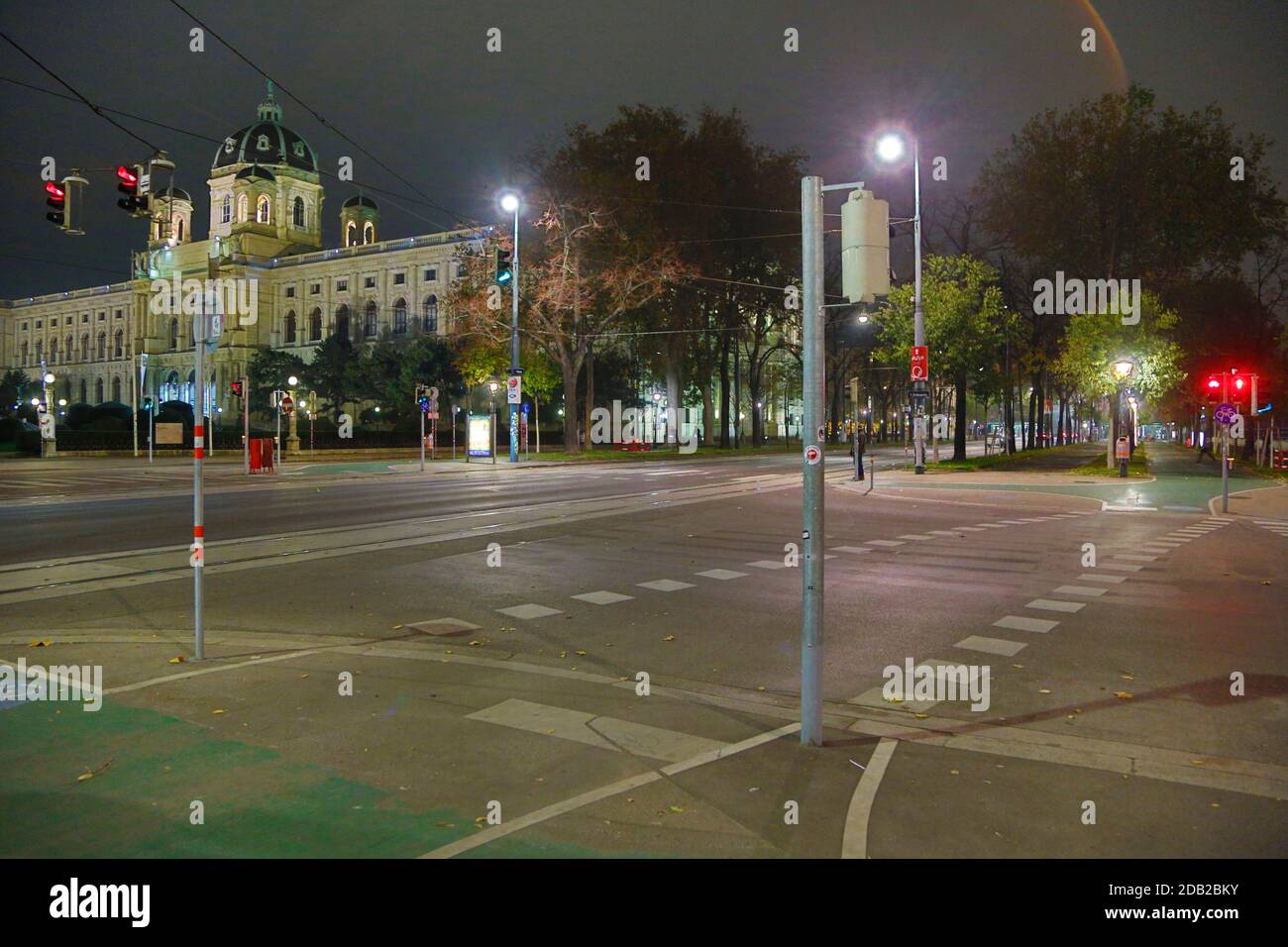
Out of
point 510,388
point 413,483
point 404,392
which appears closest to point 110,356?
point 404,392

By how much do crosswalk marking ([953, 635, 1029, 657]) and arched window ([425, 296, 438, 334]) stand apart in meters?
95.4

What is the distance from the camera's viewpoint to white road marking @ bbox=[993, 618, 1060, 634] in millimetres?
8797

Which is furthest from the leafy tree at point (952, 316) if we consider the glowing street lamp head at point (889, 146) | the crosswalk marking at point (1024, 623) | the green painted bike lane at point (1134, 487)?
the crosswalk marking at point (1024, 623)

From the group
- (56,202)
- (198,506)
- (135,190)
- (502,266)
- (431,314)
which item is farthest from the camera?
(431,314)

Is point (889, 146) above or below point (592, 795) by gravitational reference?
above

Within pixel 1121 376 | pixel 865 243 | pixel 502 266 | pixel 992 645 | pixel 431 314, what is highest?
pixel 431 314

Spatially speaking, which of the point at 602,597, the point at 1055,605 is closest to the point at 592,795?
the point at 602,597

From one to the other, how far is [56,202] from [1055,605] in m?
20.3

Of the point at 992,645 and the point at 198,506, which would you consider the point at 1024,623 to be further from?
the point at 198,506

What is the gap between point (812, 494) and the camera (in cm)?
530

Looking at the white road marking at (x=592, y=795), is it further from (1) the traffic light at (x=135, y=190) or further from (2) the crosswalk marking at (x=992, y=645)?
(1) the traffic light at (x=135, y=190)

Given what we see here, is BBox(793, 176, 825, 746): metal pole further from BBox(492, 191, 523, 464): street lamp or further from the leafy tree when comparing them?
the leafy tree

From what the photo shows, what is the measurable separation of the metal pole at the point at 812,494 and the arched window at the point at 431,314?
97.1 m
